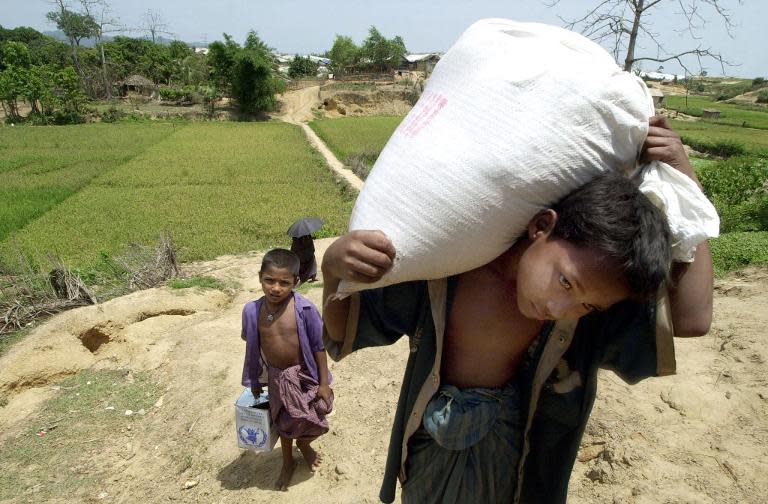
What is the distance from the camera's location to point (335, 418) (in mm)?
3408

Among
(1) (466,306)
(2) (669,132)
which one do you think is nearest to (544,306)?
(1) (466,306)

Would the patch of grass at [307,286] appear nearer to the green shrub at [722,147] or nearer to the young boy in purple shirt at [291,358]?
the young boy in purple shirt at [291,358]

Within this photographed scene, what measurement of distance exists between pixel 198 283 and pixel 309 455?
3.42 metres

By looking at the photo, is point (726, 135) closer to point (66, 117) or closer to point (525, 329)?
point (525, 329)

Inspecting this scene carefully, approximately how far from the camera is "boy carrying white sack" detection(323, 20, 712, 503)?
0.91 m

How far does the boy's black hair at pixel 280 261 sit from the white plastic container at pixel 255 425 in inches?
32.1

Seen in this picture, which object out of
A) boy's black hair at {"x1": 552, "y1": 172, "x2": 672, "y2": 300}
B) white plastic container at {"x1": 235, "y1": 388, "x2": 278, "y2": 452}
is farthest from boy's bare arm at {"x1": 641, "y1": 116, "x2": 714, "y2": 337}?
white plastic container at {"x1": 235, "y1": 388, "x2": 278, "y2": 452}

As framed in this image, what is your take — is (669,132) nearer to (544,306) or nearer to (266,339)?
(544,306)

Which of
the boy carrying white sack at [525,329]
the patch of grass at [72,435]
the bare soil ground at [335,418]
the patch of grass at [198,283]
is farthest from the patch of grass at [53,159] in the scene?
the boy carrying white sack at [525,329]

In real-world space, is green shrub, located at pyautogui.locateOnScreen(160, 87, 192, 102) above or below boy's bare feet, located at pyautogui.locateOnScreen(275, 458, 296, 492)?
above

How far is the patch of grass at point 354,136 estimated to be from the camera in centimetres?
1728

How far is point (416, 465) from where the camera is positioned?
1397 mm

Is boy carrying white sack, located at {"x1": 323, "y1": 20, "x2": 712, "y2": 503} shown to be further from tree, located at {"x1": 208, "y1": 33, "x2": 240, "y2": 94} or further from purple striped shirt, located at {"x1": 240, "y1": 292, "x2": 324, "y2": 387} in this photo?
tree, located at {"x1": 208, "y1": 33, "x2": 240, "y2": 94}

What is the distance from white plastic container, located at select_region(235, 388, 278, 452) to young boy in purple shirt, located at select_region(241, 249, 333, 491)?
0.05m
